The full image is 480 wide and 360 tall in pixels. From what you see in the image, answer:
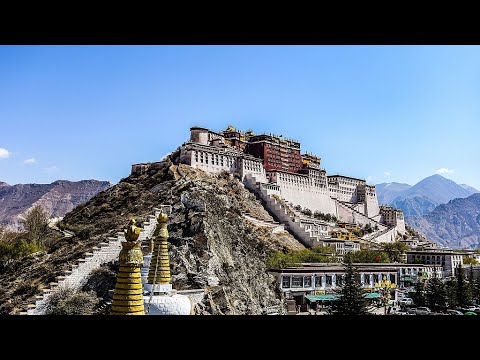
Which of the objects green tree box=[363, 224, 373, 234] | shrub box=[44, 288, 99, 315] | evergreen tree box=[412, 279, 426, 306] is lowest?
evergreen tree box=[412, 279, 426, 306]

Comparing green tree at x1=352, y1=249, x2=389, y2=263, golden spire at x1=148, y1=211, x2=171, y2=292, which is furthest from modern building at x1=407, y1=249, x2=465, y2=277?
golden spire at x1=148, y1=211, x2=171, y2=292

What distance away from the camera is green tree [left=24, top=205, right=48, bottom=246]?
80.1 feet

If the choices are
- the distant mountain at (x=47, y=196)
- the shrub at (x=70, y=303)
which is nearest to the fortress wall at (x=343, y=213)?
the shrub at (x=70, y=303)

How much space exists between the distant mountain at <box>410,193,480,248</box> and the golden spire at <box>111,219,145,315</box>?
384 feet

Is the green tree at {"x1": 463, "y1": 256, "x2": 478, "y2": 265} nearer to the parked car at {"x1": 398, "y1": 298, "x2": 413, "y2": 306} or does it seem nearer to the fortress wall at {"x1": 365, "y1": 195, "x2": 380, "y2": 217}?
the fortress wall at {"x1": 365, "y1": 195, "x2": 380, "y2": 217}

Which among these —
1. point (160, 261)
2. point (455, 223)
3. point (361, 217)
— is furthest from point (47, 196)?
point (455, 223)

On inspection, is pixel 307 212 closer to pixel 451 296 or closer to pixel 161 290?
pixel 451 296

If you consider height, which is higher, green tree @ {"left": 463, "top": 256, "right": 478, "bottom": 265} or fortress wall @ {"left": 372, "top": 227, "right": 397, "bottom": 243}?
fortress wall @ {"left": 372, "top": 227, "right": 397, "bottom": 243}

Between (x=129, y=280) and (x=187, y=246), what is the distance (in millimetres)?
10365

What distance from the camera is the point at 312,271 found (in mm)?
19984
